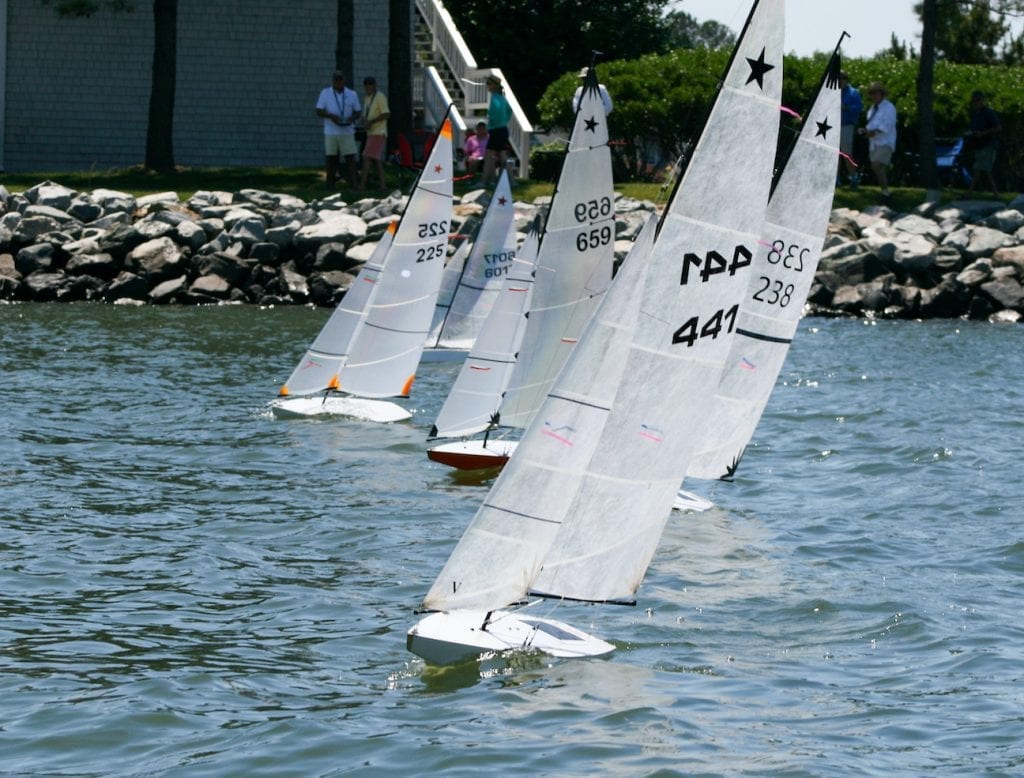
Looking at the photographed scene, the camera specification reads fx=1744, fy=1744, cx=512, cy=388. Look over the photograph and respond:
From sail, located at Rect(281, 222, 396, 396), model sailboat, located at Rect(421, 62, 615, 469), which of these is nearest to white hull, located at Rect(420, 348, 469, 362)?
sail, located at Rect(281, 222, 396, 396)

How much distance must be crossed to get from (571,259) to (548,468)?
6.72 metres

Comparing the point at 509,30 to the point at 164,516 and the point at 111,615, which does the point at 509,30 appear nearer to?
the point at 164,516

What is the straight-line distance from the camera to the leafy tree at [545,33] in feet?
168

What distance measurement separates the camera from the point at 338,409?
2231 cm

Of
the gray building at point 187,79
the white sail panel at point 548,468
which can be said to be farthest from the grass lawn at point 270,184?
the white sail panel at point 548,468

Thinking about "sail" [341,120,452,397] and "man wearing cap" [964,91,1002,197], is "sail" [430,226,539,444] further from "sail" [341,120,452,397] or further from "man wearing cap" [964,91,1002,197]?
"man wearing cap" [964,91,1002,197]

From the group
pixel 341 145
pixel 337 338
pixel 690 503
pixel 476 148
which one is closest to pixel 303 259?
pixel 341 145

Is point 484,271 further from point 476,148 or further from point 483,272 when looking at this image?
point 476,148

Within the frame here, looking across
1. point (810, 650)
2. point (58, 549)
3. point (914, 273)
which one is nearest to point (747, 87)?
point (810, 650)

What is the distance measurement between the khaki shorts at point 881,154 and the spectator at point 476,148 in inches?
320

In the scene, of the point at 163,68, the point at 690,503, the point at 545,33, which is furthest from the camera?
the point at 545,33

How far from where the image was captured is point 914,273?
33938 millimetres

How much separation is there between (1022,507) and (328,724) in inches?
380

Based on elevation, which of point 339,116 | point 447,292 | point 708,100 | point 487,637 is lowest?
point 487,637
